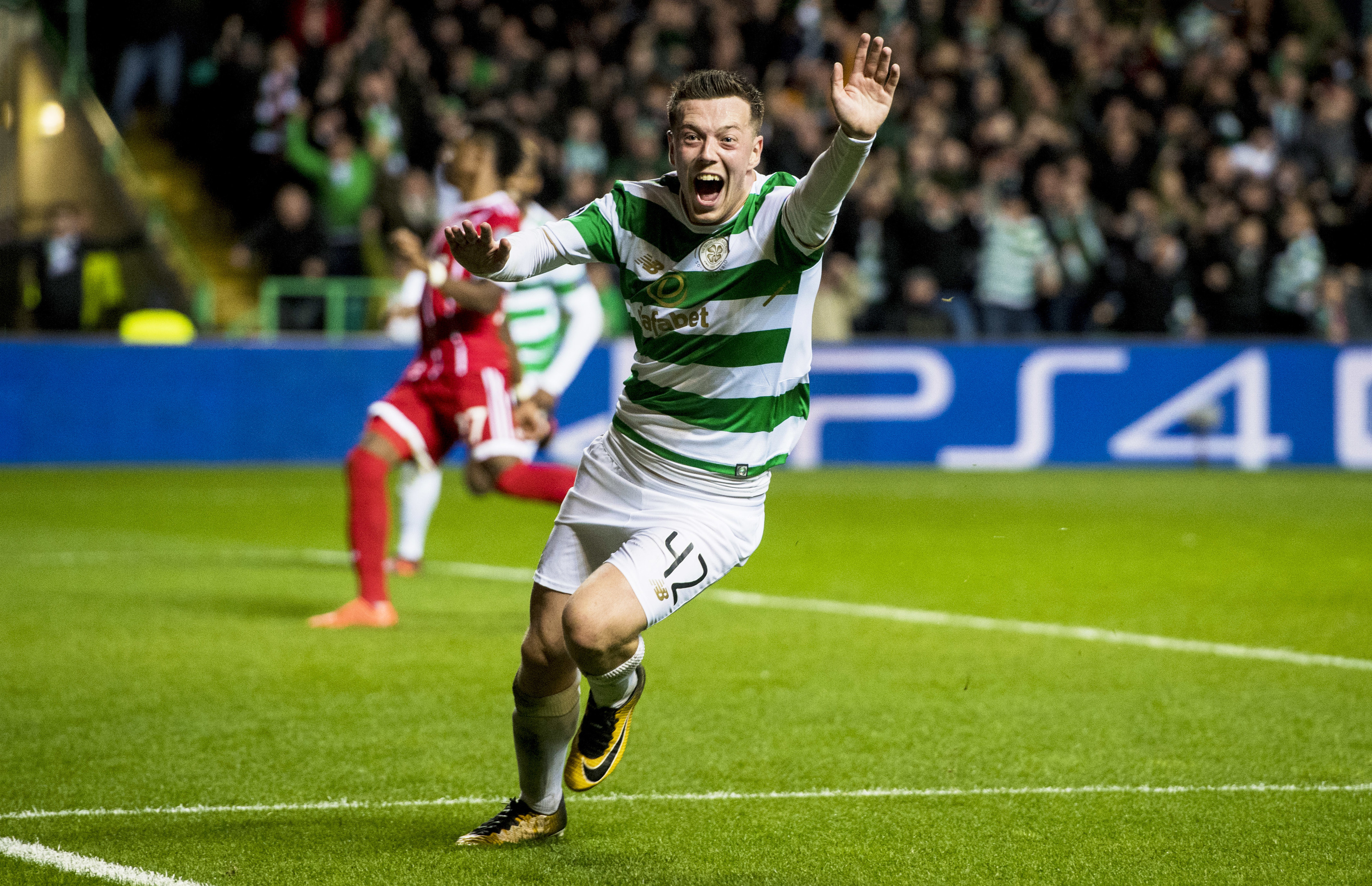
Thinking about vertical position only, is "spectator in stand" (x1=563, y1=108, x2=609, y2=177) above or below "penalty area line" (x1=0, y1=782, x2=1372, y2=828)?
above

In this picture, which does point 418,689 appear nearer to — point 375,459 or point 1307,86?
point 375,459

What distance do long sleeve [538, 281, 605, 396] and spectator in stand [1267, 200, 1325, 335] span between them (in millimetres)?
11268

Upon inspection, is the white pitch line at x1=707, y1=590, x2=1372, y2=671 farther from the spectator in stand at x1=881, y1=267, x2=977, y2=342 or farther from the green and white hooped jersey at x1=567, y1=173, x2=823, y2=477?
the spectator in stand at x1=881, y1=267, x2=977, y2=342

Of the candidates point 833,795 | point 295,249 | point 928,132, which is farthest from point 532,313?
point 928,132

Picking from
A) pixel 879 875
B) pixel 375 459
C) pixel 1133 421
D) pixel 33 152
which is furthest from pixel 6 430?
pixel 879 875

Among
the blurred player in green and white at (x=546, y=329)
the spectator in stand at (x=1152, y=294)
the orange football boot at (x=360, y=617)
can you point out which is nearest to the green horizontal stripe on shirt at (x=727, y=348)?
the blurred player in green and white at (x=546, y=329)

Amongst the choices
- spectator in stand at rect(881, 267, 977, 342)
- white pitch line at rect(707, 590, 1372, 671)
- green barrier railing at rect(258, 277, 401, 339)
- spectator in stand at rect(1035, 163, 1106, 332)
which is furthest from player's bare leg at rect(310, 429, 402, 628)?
spectator in stand at rect(1035, 163, 1106, 332)

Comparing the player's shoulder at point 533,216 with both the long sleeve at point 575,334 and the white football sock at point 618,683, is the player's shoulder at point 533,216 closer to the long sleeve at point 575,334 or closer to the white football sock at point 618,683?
the long sleeve at point 575,334

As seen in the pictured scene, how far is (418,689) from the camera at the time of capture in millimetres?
6406

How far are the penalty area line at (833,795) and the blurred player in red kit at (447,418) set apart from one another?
3.06 meters

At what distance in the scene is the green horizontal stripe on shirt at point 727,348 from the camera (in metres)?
4.22

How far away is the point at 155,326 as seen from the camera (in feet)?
56.1

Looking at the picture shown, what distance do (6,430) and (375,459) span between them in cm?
897

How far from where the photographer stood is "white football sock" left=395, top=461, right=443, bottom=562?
31.2 ft
